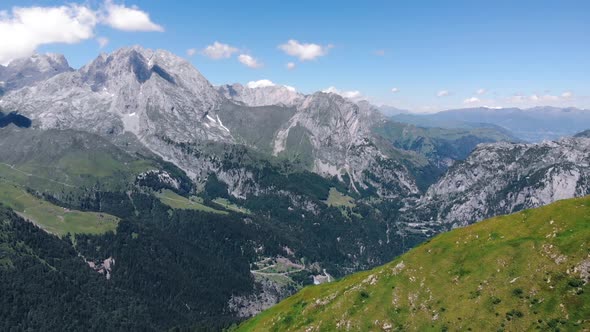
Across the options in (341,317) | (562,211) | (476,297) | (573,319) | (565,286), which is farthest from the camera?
(341,317)

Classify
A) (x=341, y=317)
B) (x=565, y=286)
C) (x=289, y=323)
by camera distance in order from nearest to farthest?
(x=565, y=286) < (x=341, y=317) < (x=289, y=323)

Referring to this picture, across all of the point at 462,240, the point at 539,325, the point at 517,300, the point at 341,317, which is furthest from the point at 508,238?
the point at 341,317

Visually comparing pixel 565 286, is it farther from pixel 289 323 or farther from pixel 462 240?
pixel 289 323

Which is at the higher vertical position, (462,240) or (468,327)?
(462,240)

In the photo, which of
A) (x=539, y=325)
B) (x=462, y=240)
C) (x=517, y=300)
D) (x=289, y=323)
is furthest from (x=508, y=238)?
(x=289, y=323)

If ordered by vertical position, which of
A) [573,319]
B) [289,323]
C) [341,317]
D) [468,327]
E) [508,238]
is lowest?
[289,323]

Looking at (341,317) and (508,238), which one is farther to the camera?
(341,317)
